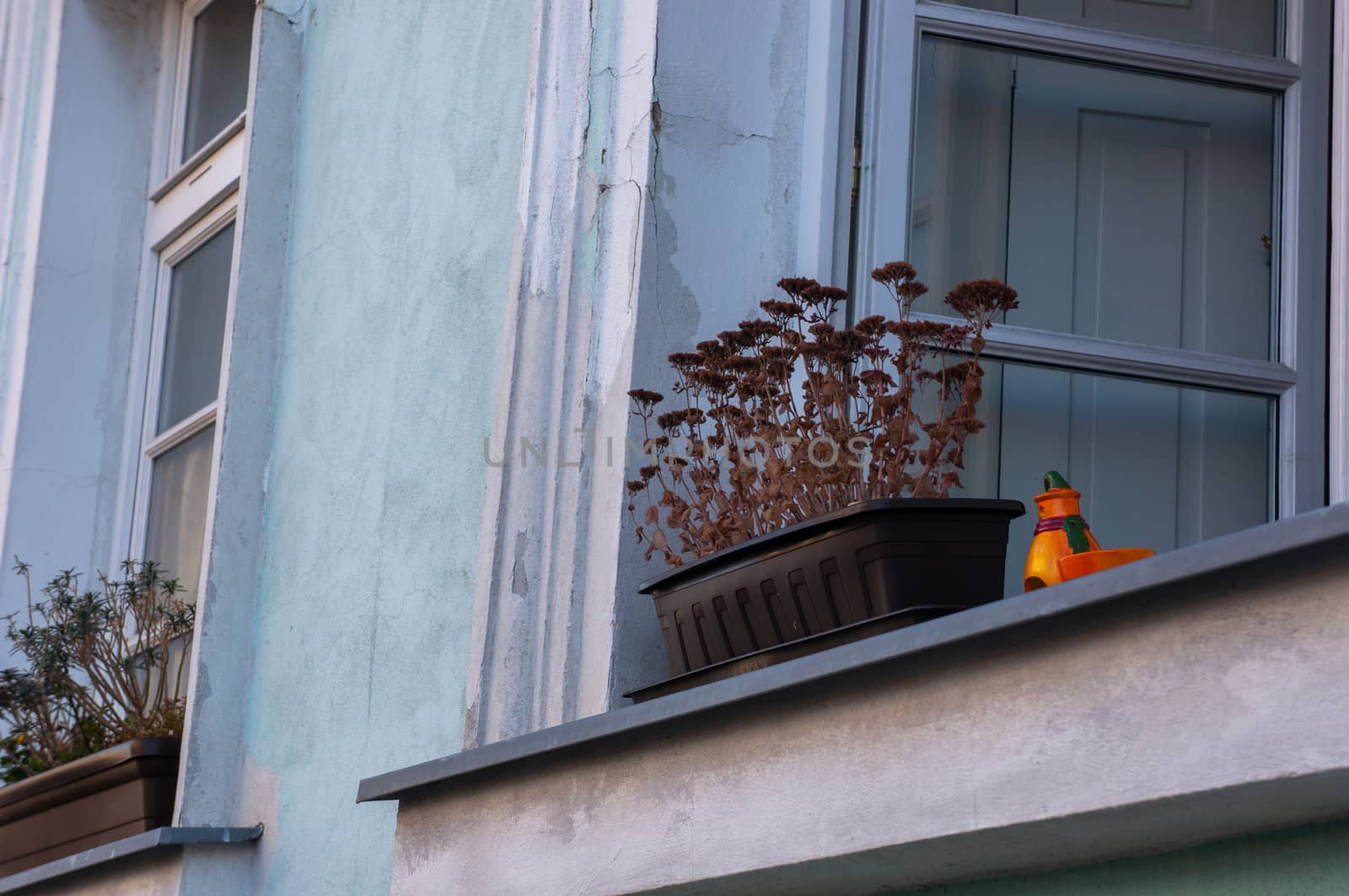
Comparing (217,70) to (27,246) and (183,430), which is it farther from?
(183,430)

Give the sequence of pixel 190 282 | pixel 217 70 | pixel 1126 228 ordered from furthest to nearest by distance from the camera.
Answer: pixel 217 70 < pixel 190 282 < pixel 1126 228

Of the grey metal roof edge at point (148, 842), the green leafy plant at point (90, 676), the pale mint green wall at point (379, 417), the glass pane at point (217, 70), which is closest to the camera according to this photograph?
the pale mint green wall at point (379, 417)

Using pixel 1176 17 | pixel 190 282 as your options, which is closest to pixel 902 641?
pixel 1176 17

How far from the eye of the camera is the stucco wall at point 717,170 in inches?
92.4

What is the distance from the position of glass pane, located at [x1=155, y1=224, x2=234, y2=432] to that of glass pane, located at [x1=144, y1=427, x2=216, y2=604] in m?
0.11

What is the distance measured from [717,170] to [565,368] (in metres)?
0.36

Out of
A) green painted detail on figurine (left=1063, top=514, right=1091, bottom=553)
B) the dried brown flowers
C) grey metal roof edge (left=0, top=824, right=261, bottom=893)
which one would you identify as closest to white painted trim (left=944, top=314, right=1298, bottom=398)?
the dried brown flowers

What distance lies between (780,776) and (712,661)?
1.27ft

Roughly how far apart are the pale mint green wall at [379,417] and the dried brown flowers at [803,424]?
0.52 m

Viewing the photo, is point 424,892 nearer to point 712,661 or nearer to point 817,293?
point 712,661

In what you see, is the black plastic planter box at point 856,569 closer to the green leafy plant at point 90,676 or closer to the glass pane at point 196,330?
the green leafy plant at point 90,676

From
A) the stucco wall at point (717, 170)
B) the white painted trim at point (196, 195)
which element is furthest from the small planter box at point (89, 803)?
the stucco wall at point (717, 170)

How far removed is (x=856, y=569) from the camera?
185cm

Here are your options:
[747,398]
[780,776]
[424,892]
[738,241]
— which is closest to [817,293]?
[747,398]
